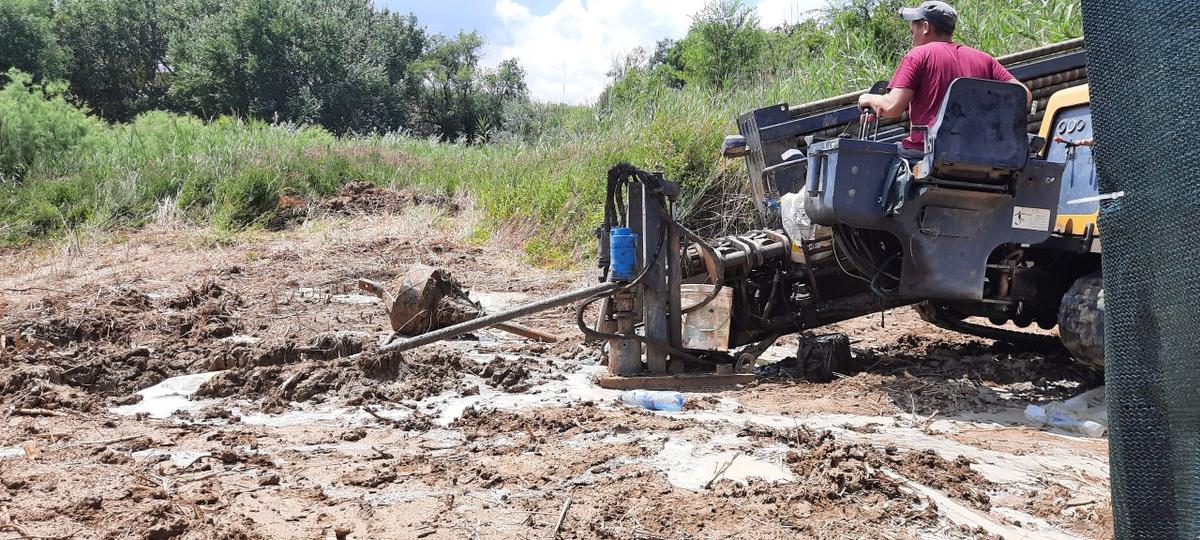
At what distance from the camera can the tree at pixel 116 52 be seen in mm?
43406

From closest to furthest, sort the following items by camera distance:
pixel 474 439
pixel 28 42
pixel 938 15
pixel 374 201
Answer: pixel 474 439, pixel 938 15, pixel 374 201, pixel 28 42

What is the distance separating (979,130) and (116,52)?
48205 mm

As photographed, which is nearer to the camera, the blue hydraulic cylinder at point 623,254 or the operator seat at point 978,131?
the operator seat at point 978,131

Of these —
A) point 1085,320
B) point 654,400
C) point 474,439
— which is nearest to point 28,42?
point 654,400

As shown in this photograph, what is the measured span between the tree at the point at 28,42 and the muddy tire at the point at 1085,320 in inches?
1662

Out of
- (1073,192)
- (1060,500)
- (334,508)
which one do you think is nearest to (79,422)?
(334,508)

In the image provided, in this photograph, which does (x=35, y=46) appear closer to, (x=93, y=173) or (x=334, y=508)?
(x=93, y=173)

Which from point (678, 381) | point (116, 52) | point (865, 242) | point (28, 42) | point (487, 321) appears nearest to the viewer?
point (865, 242)

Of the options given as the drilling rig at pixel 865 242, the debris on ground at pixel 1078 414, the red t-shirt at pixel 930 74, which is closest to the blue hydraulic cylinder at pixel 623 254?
the drilling rig at pixel 865 242

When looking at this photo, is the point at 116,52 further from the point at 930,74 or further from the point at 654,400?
the point at 930,74

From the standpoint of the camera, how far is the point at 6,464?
3.92 meters

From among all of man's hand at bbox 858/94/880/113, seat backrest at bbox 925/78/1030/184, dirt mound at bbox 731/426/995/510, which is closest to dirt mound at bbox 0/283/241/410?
dirt mound at bbox 731/426/995/510

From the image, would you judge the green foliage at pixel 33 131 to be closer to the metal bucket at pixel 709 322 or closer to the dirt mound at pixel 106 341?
the dirt mound at pixel 106 341

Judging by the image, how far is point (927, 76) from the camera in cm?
518
